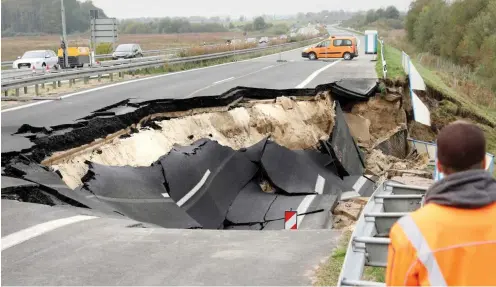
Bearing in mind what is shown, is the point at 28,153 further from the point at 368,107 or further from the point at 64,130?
the point at 368,107

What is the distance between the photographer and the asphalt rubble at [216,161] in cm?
917

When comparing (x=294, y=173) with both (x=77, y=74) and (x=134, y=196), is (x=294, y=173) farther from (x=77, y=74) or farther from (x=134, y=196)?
(x=77, y=74)

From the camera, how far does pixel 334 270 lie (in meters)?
5.37

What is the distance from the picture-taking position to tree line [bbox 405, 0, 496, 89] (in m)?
35.6

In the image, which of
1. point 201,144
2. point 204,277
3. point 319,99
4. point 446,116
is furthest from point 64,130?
point 446,116

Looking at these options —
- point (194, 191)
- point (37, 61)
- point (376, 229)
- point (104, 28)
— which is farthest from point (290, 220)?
point (37, 61)

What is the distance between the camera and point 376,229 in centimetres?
435

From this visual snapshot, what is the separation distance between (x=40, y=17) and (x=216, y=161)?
3329 inches

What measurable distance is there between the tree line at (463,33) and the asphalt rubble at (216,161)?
64.3ft

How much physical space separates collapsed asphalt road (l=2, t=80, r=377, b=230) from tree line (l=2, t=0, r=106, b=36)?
7398 centimetres

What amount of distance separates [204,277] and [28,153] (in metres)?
5.19

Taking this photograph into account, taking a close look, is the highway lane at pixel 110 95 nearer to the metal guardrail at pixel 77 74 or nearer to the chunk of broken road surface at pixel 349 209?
the metal guardrail at pixel 77 74

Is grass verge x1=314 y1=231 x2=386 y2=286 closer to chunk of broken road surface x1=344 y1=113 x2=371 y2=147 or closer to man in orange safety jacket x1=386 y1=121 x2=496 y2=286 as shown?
man in orange safety jacket x1=386 y1=121 x2=496 y2=286

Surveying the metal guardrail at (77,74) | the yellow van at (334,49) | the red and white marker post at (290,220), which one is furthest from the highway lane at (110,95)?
the yellow van at (334,49)
